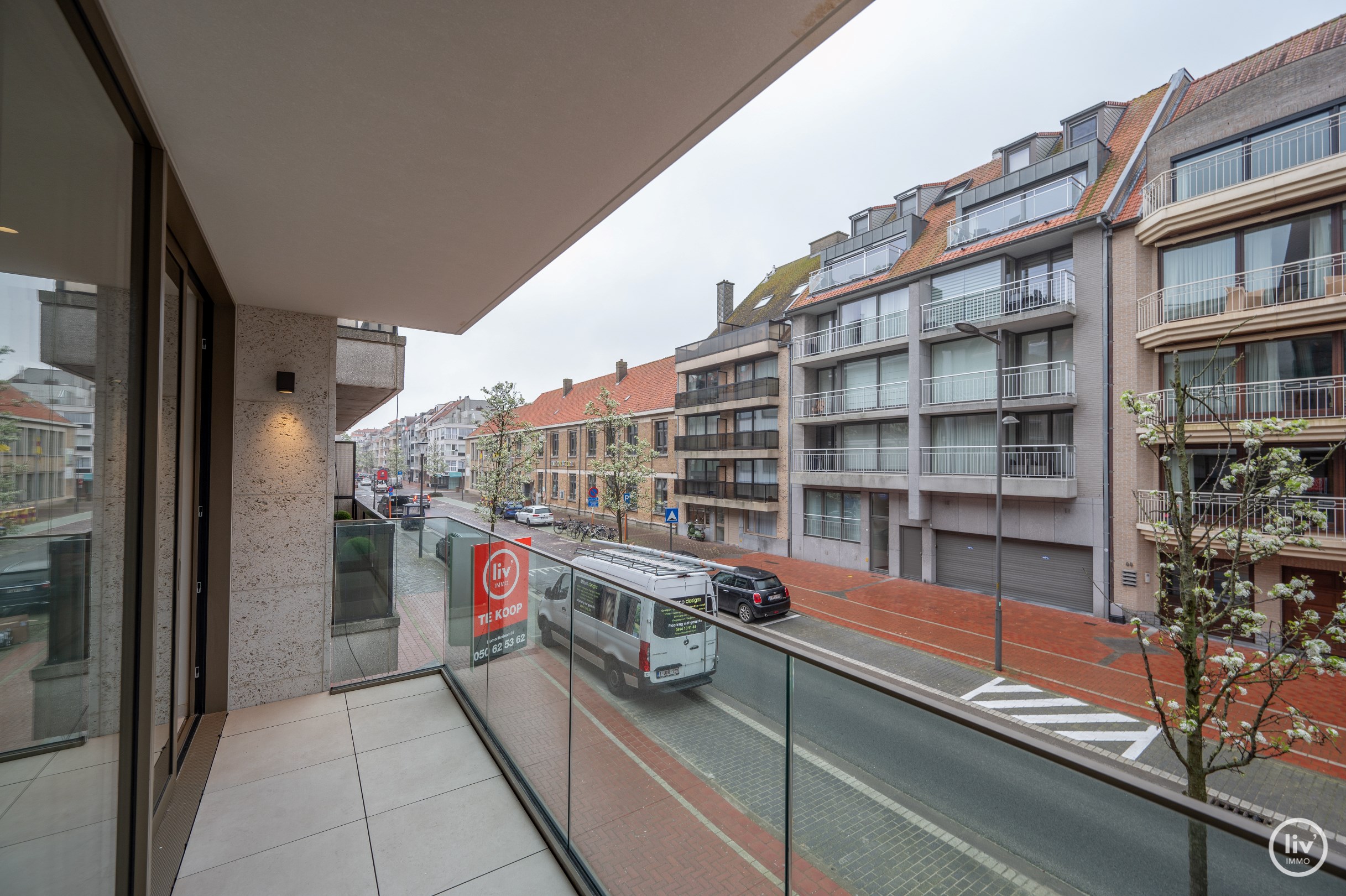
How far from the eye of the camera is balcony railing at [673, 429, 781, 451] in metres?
22.8

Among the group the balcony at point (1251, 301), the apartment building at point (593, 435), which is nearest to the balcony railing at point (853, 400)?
the balcony at point (1251, 301)

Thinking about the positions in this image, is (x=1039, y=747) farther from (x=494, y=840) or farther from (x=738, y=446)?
(x=738, y=446)

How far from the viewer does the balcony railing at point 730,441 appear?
2275 cm

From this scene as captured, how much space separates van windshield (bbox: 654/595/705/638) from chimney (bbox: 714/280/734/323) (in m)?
29.3

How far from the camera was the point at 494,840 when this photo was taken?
A: 3.41 m

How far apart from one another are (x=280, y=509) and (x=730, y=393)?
20.6 m

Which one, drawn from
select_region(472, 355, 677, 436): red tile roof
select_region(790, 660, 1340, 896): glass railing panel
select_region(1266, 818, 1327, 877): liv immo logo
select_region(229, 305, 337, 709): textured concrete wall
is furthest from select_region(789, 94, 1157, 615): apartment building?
select_region(472, 355, 677, 436): red tile roof

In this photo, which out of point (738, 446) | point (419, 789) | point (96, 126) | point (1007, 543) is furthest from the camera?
point (738, 446)

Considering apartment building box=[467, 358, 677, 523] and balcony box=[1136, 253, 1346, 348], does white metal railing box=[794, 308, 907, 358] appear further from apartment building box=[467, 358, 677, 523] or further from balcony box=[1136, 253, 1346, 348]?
apartment building box=[467, 358, 677, 523]

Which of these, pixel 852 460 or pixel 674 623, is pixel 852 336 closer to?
pixel 852 460

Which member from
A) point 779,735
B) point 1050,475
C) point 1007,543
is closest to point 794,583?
point 1007,543

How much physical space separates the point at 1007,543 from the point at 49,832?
60.4ft

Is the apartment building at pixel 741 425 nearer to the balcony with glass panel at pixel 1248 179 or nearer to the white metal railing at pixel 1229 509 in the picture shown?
the white metal railing at pixel 1229 509

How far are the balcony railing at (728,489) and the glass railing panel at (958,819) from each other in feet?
68.7
